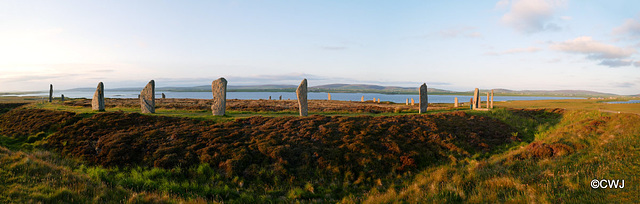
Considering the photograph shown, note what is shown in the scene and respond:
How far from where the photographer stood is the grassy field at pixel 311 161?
24.9 feet

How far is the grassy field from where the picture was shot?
Answer: 24.9ft

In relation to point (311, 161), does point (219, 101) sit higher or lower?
higher

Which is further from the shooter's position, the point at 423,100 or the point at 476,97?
the point at 476,97

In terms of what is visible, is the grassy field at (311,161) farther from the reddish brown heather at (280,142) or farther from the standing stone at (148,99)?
the standing stone at (148,99)

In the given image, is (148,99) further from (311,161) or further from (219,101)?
(311,161)

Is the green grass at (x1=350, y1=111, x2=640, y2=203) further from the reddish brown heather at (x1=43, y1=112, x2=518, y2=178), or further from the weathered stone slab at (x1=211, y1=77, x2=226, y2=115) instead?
the weathered stone slab at (x1=211, y1=77, x2=226, y2=115)

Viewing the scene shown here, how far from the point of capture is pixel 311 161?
435 inches

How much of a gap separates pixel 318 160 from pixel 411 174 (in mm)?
3702

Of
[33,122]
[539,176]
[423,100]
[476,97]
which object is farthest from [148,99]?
[476,97]

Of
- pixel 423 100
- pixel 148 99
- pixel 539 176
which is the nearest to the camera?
pixel 539 176

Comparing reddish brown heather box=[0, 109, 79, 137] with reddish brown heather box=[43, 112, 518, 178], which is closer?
reddish brown heather box=[43, 112, 518, 178]

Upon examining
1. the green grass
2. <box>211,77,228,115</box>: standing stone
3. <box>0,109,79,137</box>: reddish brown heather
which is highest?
<box>211,77,228,115</box>: standing stone

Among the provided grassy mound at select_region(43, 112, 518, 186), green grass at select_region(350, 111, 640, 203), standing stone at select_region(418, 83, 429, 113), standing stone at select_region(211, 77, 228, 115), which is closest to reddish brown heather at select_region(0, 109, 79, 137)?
grassy mound at select_region(43, 112, 518, 186)

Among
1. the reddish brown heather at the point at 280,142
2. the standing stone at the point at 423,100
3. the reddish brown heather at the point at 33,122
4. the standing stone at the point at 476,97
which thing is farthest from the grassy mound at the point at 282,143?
the standing stone at the point at 476,97
